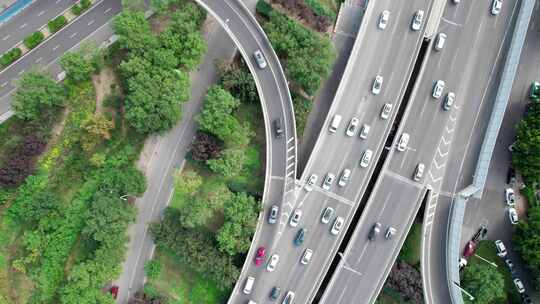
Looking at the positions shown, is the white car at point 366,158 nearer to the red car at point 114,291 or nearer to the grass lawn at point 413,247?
the grass lawn at point 413,247

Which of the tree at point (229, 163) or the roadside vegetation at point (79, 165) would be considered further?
the tree at point (229, 163)

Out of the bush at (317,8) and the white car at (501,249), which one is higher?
the bush at (317,8)

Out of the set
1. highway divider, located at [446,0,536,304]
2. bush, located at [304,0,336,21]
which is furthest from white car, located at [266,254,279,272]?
bush, located at [304,0,336,21]

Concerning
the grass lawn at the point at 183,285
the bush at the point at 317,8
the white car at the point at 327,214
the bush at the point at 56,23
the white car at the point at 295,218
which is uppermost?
the bush at the point at 317,8

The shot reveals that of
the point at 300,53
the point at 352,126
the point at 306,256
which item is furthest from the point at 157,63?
the point at 306,256

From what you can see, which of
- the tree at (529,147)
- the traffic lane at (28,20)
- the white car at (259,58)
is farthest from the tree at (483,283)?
the traffic lane at (28,20)

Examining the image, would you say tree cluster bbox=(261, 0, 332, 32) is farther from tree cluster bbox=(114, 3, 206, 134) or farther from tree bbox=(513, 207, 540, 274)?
tree bbox=(513, 207, 540, 274)

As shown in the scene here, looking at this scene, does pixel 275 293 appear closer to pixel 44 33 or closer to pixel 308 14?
pixel 308 14
